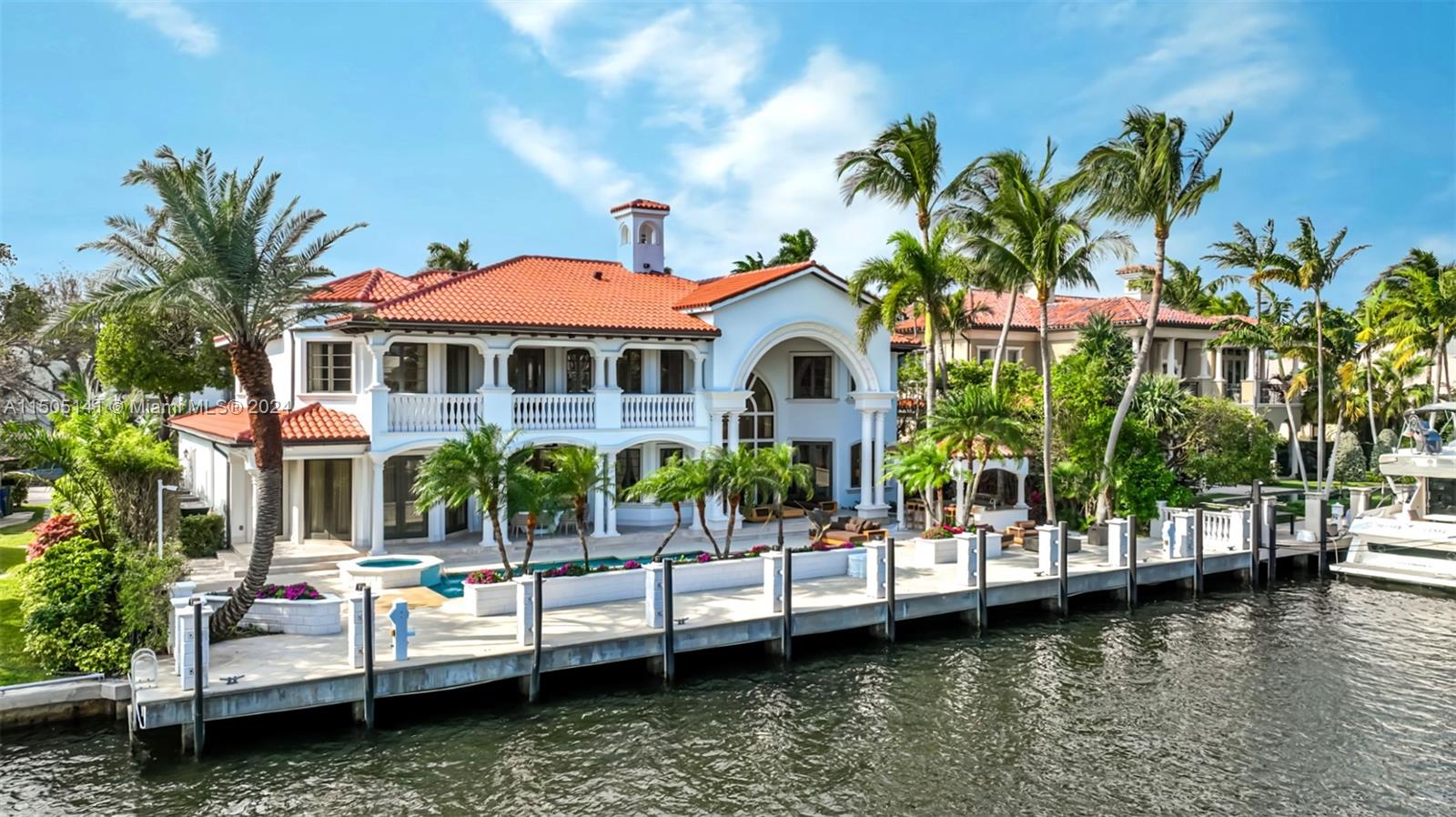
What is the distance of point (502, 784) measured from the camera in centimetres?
1399

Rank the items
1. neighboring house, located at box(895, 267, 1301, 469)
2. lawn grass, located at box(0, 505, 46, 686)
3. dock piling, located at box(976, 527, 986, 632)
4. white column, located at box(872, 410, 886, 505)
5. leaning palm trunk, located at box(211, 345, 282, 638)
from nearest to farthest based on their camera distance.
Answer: lawn grass, located at box(0, 505, 46, 686)
leaning palm trunk, located at box(211, 345, 282, 638)
dock piling, located at box(976, 527, 986, 632)
white column, located at box(872, 410, 886, 505)
neighboring house, located at box(895, 267, 1301, 469)

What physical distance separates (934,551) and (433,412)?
1298 centimetres

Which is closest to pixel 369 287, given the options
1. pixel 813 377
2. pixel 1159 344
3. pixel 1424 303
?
pixel 813 377

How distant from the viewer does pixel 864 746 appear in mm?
15586

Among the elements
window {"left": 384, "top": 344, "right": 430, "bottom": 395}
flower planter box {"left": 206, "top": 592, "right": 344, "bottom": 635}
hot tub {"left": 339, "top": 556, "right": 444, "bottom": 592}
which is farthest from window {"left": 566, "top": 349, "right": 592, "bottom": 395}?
flower planter box {"left": 206, "top": 592, "right": 344, "bottom": 635}

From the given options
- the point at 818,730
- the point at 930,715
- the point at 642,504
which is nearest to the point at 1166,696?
the point at 930,715

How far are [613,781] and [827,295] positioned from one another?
20.5 metres

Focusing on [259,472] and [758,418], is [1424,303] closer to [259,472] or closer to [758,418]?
[758,418]

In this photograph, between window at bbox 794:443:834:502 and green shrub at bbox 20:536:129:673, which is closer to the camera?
green shrub at bbox 20:536:129:673

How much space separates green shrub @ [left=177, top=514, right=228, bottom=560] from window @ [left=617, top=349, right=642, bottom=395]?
452 inches

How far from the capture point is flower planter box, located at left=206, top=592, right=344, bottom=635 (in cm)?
1777

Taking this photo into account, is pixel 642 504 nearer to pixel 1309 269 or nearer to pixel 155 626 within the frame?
pixel 155 626

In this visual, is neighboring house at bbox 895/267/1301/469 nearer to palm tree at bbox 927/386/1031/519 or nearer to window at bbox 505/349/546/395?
palm tree at bbox 927/386/1031/519

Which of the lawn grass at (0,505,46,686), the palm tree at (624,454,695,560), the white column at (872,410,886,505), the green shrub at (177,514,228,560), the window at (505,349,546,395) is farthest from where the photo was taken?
the white column at (872,410,886,505)
